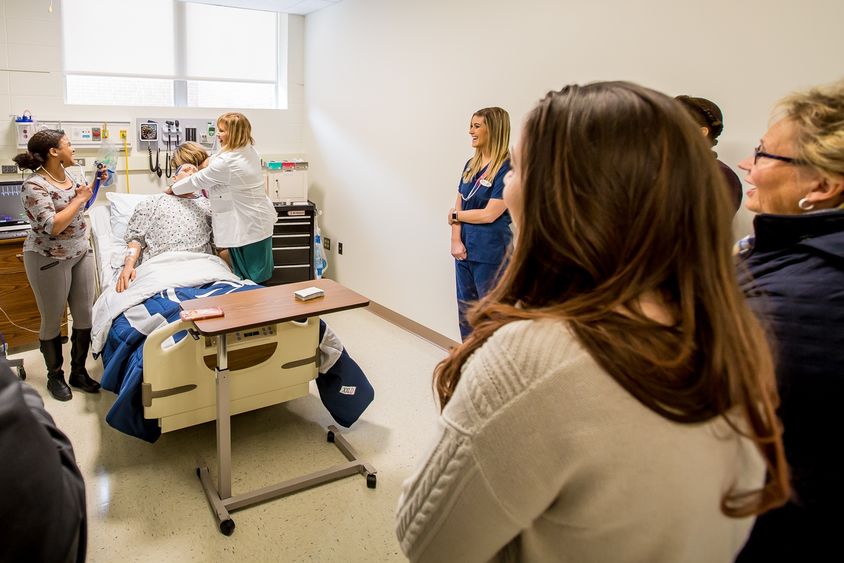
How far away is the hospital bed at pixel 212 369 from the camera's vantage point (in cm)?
211

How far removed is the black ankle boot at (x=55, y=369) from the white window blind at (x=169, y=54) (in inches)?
89.8

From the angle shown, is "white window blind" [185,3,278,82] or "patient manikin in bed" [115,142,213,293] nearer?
"patient manikin in bed" [115,142,213,293]

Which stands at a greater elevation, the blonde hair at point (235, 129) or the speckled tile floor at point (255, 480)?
the blonde hair at point (235, 129)

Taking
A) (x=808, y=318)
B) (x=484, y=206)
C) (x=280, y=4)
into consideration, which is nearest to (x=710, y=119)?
(x=484, y=206)

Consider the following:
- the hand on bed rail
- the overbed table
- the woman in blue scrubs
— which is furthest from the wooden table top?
the hand on bed rail

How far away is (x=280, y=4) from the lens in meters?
4.59

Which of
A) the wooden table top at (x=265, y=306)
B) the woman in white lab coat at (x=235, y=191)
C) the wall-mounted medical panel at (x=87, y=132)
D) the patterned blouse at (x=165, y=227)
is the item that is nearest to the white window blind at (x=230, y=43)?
the wall-mounted medical panel at (x=87, y=132)

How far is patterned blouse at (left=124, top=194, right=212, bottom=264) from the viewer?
123 inches

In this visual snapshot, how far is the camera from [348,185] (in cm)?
467

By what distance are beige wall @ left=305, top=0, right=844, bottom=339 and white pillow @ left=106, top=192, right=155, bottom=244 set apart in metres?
1.60

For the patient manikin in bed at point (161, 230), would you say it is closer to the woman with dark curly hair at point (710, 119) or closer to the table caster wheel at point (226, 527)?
the table caster wheel at point (226, 527)

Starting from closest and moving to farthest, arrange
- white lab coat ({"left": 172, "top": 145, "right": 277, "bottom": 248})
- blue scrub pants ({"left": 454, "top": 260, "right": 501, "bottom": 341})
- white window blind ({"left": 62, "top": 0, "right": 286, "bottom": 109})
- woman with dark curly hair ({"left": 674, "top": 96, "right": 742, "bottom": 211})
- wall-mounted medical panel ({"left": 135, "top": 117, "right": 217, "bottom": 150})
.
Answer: woman with dark curly hair ({"left": 674, "top": 96, "right": 742, "bottom": 211}), blue scrub pants ({"left": 454, "top": 260, "right": 501, "bottom": 341}), white lab coat ({"left": 172, "top": 145, "right": 277, "bottom": 248}), white window blind ({"left": 62, "top": 0, "right": 286, "bottom": 109}), wall-mounted medical panel ({"left": 135, "top": 117, "right": 217, "bottom": 150})

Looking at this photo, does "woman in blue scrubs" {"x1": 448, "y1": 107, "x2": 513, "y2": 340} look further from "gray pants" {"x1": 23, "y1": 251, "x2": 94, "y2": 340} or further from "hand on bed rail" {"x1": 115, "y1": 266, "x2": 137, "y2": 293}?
"gray pants" {"x1": 23, "y1": 251, "x2": 94, "y2": 340}

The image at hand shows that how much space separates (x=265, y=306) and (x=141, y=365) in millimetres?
562
